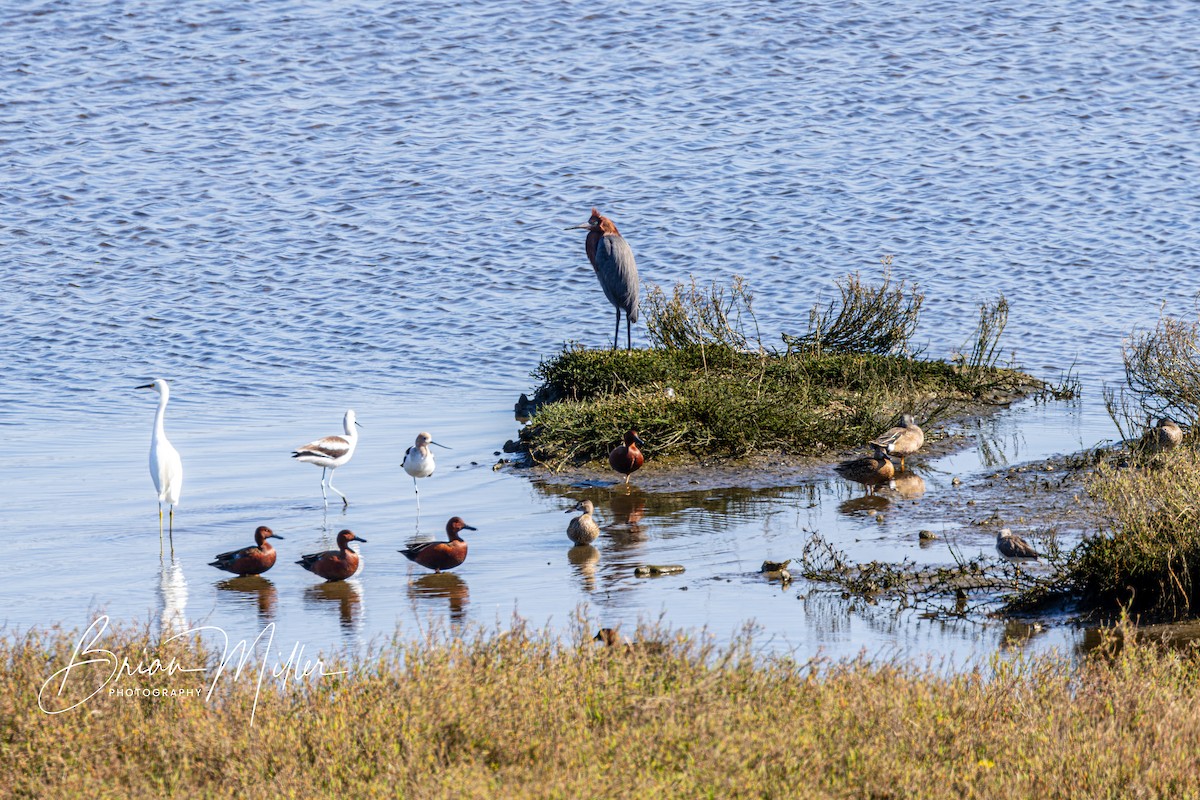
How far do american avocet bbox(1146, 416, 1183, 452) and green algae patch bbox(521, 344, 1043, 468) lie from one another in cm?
271

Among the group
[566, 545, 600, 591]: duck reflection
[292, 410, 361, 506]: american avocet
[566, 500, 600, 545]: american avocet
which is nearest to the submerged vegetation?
[292, 410, 361, 506]: american avocet

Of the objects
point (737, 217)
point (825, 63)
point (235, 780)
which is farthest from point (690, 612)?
point (825, 63)

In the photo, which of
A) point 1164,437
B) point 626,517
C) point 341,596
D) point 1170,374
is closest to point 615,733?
point 341,596

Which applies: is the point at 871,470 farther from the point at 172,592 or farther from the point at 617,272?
the point at 172,592

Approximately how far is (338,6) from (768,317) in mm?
20866

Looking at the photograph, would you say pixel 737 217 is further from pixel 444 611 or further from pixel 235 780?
pixel 235 780

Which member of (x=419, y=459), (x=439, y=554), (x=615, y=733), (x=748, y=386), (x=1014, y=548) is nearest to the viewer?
(x=615, y=733)

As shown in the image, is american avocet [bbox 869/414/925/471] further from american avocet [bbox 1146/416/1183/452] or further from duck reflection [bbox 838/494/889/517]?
american avocet [bbox 1146/416/1183/452]

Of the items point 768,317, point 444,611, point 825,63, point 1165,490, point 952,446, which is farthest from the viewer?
point 825,63

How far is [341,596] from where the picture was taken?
32.0 feet

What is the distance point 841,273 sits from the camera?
23.3 meters

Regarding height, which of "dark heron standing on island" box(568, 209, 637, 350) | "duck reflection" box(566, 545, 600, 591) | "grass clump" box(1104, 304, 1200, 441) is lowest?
"duck reflection" box(566, 545, 600, 591)

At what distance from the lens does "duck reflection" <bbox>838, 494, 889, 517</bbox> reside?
38.4 feet

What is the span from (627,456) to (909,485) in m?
2.59
